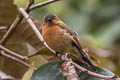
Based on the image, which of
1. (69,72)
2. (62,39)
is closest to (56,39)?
(62,39)

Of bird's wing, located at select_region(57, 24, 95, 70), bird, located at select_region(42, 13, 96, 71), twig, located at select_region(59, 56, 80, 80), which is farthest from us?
bird, located at select_region(42, 13, 96, 71)

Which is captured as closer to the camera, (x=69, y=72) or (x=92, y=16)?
(x=69, y=72)

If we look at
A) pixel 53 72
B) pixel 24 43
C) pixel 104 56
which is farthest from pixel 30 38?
pixel 53 72

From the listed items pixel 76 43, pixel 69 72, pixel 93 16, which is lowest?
pixel 93 16

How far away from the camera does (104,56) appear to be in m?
2.16

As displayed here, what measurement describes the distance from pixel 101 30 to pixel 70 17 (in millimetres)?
404

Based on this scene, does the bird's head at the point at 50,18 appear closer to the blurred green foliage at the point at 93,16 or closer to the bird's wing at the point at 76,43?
the bird's wing at the point at 76,43

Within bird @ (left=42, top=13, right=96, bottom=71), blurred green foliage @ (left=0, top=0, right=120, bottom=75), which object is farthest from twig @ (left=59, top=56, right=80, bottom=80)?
blurred green foliage @ (left=0, top=0, right=120, bottom=75)

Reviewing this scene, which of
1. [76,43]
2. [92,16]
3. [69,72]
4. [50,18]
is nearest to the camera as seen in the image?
[69,72]

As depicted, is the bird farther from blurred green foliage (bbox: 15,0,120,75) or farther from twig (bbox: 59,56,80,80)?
blurred green foliage (bbox: 15,0,120,75)

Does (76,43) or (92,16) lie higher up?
(76,43)

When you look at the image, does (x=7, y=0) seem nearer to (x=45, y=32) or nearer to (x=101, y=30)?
(x=45, y=32)

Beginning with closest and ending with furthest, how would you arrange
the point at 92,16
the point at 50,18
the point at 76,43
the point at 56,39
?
the point at 76,43 → the point at 56,39 → the point at 50,18 → the point at 92,16

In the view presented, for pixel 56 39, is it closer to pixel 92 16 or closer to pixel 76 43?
pixel 76 43
